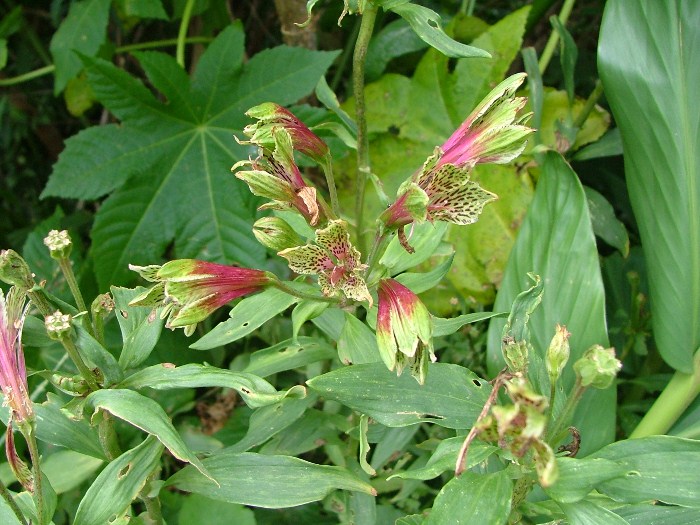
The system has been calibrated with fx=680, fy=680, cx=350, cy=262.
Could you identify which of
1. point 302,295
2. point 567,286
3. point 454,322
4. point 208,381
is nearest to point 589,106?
point 567,286

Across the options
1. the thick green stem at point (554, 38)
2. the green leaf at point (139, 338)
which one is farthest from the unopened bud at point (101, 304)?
the thick green stem at point (554, 38)

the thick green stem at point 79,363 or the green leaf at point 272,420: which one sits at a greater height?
the thick green stem at point 79,363

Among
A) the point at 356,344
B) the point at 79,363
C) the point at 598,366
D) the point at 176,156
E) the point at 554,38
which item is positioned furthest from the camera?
the point at 554,38

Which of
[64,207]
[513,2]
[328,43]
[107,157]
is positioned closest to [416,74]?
[328,43]

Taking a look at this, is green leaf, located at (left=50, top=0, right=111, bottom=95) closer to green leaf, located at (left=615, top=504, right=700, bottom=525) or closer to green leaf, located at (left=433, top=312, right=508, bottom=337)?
green leaf, located at (left=433, top=312, right=508, bottom=337)

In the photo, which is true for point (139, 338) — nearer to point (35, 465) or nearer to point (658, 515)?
point (35, 465)

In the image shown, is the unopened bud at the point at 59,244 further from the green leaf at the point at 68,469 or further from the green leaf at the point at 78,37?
the green leaf at the point at 78,37
